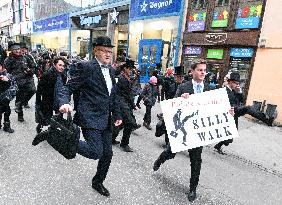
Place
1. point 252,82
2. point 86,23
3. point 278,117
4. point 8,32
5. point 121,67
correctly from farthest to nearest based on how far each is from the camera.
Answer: point 8,32 → point 86,23 → point 252,82 → point 278,117 → point 121,67

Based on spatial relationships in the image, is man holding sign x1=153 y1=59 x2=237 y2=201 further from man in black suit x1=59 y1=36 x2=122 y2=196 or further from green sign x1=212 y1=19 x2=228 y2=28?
green sign x1=212 y1=19 x2=228 y2=28

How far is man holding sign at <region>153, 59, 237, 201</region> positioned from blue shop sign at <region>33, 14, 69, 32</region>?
1106 inches

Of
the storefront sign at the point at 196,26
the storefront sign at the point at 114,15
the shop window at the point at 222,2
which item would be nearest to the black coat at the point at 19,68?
the storefront sign at the point at 196,26

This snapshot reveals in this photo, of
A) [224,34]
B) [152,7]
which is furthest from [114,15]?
[224,34]

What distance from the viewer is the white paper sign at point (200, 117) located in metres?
4.06

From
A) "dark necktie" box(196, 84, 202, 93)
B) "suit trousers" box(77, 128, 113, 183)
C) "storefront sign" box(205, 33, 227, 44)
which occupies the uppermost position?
"storefront sign" box(205, 33, 227, 44)

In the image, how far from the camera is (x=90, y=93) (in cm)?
351

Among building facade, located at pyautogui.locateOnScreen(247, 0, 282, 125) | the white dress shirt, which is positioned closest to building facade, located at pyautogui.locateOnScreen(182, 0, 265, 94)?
building facade, located at pyautogui.locateOnScreen(247, 0, 282, 125)

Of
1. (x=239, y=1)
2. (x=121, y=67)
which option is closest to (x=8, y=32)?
(x=239, y=1)

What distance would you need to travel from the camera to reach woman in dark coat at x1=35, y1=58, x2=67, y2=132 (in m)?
5.68

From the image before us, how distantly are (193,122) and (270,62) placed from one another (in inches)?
313

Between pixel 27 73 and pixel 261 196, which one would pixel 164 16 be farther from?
pixel 261 196

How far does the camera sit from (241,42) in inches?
461

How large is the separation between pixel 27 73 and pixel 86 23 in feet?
64.7
